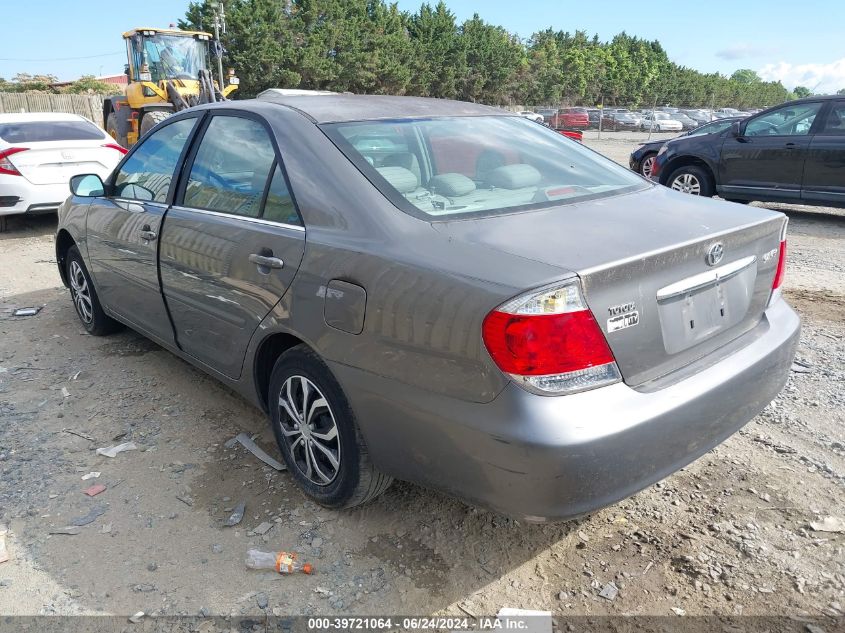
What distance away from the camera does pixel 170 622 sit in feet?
7.63

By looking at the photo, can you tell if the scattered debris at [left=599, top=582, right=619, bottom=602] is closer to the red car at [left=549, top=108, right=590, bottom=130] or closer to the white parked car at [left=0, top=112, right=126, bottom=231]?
the white parked car at [left=0, top=112, right=126, bottom=231]

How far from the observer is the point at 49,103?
30.6 m

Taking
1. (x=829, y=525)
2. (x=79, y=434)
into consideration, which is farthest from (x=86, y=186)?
(x=829, y=525)

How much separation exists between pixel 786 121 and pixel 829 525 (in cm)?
794

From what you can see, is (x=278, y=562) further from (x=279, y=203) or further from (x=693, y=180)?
(x=693, y=180)

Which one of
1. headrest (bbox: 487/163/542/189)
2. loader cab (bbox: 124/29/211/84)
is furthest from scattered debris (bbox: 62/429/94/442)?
loader cab (bbox: 124/29/211/84)

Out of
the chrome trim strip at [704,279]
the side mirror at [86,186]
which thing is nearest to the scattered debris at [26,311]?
the side mirror at [86,186]

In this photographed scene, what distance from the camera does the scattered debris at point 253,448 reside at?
3262 millimetres

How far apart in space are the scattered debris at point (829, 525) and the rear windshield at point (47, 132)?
9612 mm

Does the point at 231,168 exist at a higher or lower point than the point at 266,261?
higher

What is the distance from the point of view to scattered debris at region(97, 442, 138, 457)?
3412mm

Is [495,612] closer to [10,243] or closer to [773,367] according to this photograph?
[773,367]

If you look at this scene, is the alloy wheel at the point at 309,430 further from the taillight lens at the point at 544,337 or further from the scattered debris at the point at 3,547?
the scattered debris at the point at 3,547

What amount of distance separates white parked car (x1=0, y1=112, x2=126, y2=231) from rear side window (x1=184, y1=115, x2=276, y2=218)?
5.74 m
